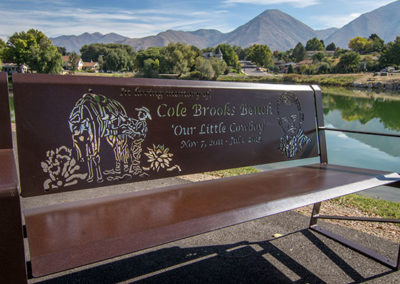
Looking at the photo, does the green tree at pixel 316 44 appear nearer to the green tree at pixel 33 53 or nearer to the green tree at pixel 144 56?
the green tree at pixel 144 56

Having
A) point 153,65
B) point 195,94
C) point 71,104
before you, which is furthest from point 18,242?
point 153,65

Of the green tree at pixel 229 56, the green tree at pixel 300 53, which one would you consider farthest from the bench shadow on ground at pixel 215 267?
the green tree at pixel 300 53

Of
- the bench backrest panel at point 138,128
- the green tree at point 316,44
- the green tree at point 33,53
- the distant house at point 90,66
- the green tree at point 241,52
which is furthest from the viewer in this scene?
the green tree at point 241,52

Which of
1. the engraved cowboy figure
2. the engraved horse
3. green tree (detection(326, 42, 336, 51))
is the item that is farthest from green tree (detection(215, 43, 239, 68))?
the engraved horse

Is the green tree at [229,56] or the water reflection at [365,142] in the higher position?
the green tree at [229,56]

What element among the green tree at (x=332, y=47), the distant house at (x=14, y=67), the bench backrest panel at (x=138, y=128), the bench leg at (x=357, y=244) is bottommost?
the bench leg at (x=357, y=244)

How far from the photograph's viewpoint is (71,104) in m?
2.02

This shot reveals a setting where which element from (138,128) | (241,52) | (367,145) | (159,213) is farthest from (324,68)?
(241,52)

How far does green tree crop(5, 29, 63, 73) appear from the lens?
57.6 meters

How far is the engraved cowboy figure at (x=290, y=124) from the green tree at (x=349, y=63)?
274ft

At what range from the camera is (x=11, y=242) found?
1291 millimetres

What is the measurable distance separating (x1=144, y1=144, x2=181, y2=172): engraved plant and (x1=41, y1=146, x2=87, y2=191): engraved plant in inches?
19.3

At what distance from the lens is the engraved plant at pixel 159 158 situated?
234 centimetres

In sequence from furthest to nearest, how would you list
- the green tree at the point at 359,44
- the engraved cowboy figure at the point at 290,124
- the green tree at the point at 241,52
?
the green tree at the point at 241,52 < the green tree at the point at 359,44 < the engraved cowboy figure at the point at 290,124
